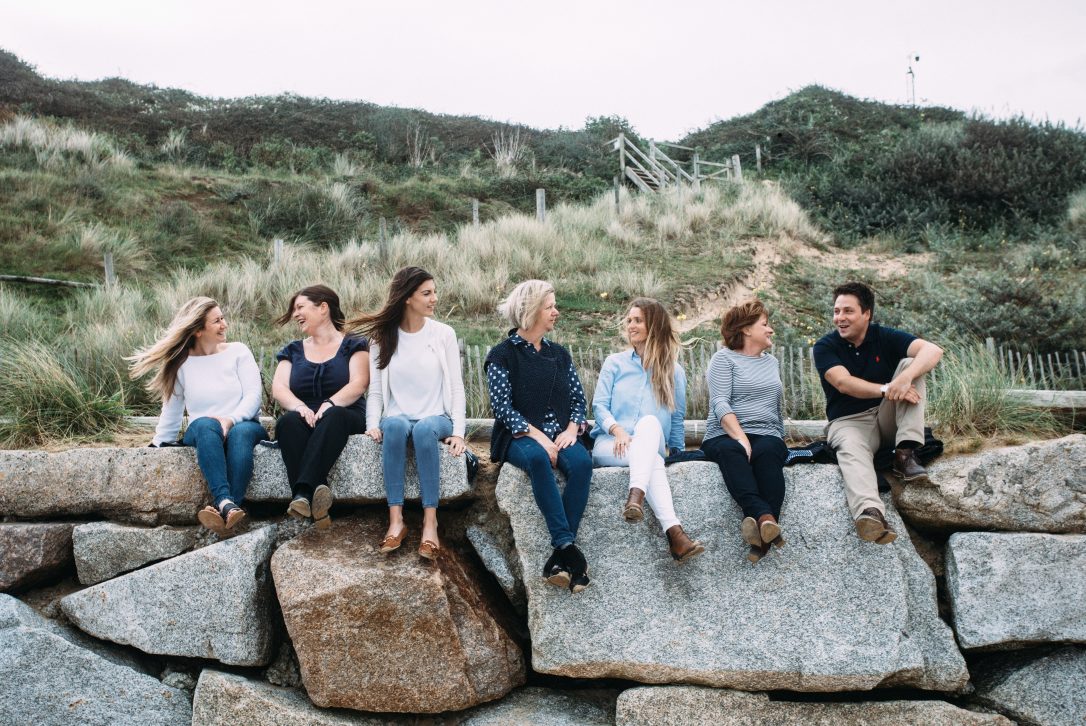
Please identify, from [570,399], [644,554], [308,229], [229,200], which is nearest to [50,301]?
[308,229]

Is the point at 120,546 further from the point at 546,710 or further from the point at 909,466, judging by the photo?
the point at 909,466

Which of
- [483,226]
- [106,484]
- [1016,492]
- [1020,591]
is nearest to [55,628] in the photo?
[106,484]

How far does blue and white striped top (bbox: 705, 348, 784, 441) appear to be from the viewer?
4.80m

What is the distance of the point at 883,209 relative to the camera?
16656 mm

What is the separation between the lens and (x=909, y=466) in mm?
4516

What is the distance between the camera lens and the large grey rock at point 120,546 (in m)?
4.93

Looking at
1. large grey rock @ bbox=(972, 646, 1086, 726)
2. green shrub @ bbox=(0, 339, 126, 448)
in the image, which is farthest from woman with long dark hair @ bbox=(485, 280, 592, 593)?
green shrub @ bbox=(0, 339, 126, 448)

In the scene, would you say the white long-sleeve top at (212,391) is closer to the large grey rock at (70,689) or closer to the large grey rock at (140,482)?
the large grey rock at (140,482)

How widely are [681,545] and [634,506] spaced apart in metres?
0.33

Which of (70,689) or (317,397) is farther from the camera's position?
(317,397)

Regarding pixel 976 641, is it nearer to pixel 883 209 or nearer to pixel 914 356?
pixel 914 356

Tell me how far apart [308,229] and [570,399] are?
1203 centimetres

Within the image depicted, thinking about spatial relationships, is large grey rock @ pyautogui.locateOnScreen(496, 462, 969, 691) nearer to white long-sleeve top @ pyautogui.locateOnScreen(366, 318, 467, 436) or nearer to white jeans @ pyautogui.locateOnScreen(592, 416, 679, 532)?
white jeans @ pyautogui.locateOnScreen(592, 416, 679, 532)

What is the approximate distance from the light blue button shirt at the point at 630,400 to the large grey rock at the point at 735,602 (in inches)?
14.4
